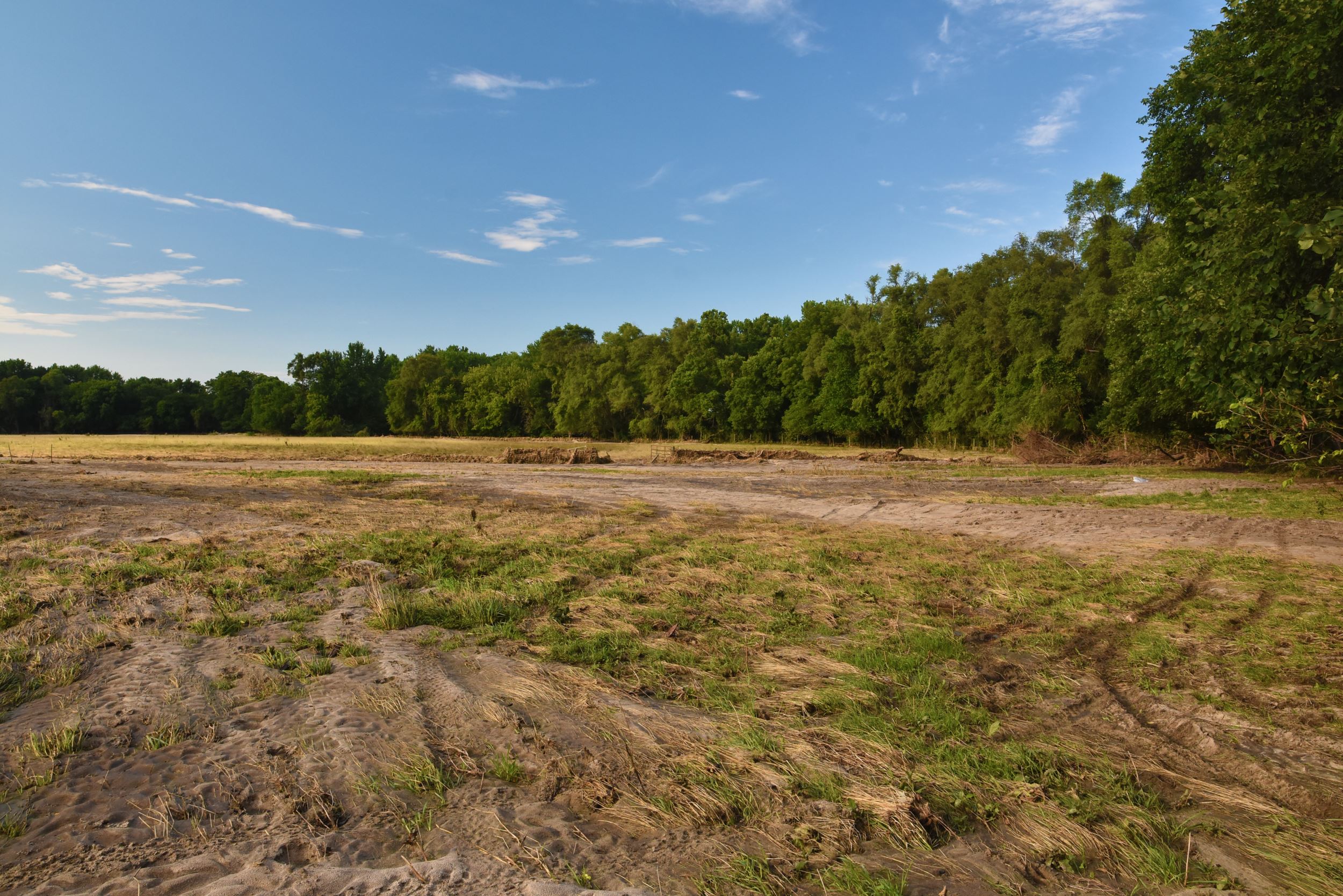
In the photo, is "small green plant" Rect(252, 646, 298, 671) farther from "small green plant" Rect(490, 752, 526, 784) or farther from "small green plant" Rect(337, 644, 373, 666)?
"small green plant" Rect(490, 752, 526, 784)

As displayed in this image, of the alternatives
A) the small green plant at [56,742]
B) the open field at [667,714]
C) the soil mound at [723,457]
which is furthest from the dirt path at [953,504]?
the small green plant at [56,742]

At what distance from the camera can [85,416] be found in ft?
353

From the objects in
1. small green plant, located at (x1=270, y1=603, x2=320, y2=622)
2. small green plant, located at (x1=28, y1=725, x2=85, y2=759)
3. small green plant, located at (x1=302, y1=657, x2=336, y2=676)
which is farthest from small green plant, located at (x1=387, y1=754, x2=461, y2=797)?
small green plant, located at (x1=270, y1=603, x2=320, y2=622)

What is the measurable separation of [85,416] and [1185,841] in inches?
5573

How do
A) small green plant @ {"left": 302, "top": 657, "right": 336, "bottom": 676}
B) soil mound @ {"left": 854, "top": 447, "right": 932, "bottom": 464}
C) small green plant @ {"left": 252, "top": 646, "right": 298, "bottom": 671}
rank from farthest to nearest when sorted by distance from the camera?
soil mound @ {"left": 854, "top": 447, "right": 932, "bottom": 464}
small green plant @ {"left": 252, "top": 646, "right": 298, "bottom": 671}
small green plant @ {"left": 302, "top": 657, "right": 336, "bottom": 676}

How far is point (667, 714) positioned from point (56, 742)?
165 inches

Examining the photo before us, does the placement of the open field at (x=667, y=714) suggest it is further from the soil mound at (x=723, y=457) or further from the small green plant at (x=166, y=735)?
the soil mound at (x=723, y=457)

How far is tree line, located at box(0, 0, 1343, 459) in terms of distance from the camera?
37.3 ft

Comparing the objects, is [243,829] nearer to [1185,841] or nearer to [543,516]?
[1185,841]

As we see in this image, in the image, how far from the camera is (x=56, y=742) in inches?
180

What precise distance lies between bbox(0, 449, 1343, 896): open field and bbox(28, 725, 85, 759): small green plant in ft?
0.09

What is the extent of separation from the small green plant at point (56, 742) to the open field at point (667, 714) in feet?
0.09

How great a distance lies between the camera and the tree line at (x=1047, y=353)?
1137cm

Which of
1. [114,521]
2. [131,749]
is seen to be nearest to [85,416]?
[114,521]
